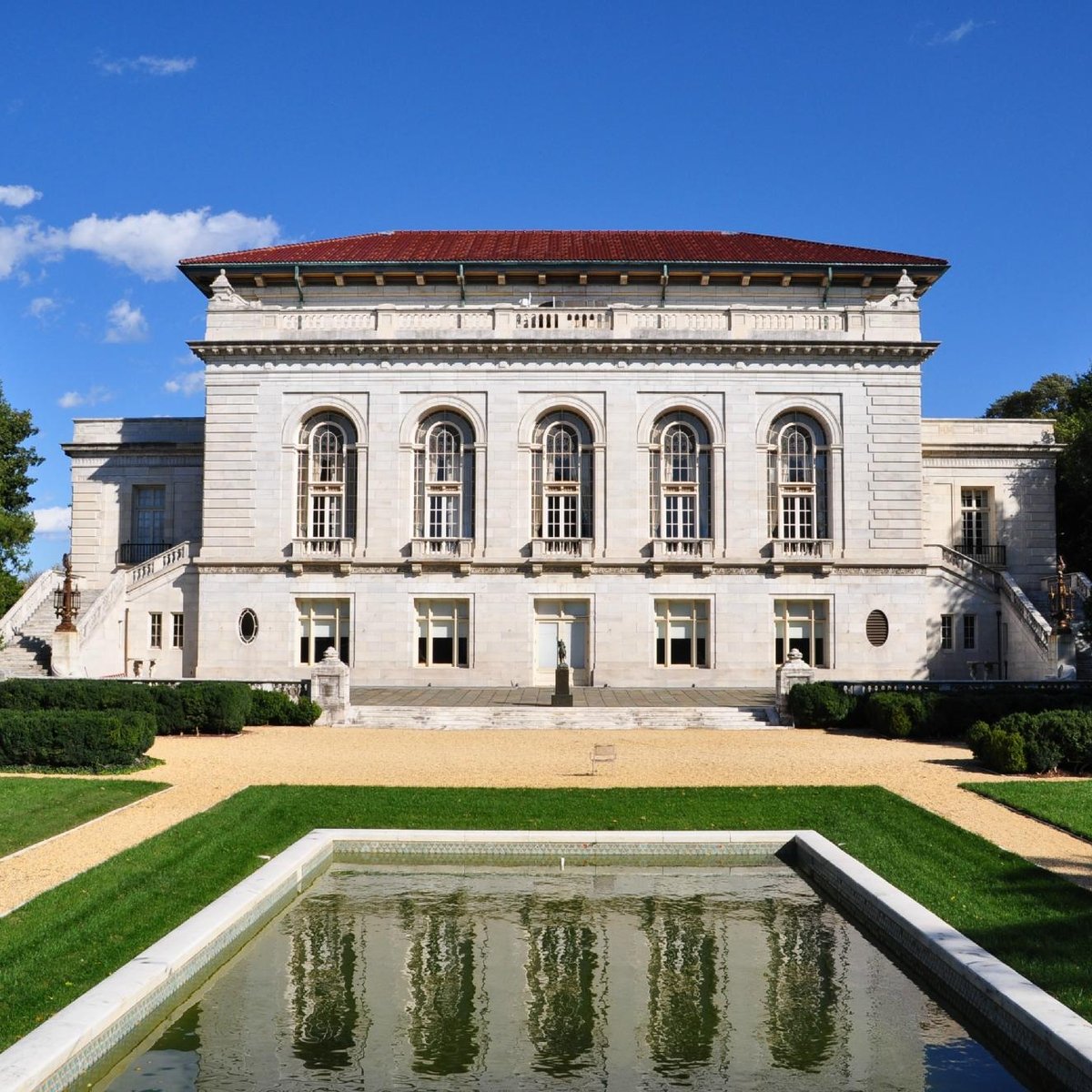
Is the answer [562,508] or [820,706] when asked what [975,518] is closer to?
[562,508]

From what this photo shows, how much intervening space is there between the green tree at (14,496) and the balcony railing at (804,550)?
2861 cm

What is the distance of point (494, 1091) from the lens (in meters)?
8.02

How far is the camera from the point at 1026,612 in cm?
3925

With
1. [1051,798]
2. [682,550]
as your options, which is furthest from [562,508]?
[1051,798]

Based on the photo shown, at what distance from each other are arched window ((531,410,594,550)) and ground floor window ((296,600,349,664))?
25.9 ft

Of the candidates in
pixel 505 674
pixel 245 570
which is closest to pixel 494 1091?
pixel 505 674

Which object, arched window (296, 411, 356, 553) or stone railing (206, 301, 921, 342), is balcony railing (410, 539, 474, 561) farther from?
stone railing (206, 301, 921, 342)

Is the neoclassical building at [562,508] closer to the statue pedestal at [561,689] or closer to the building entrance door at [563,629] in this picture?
the building entrance door at [563,629]

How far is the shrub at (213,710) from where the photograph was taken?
28.3 metres

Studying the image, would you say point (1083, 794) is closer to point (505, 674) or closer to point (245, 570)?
point (505, 674)

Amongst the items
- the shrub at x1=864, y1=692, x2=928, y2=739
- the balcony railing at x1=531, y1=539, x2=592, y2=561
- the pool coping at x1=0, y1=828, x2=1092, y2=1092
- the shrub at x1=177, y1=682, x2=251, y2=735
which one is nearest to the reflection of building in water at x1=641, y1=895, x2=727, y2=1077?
the pool coping at x1=0, y1=828, x2=1092, y2=1092

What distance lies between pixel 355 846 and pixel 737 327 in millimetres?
31521

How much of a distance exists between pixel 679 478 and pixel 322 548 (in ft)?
45.1

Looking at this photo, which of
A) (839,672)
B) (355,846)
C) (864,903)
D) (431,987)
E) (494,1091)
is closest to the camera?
(494,1091)
